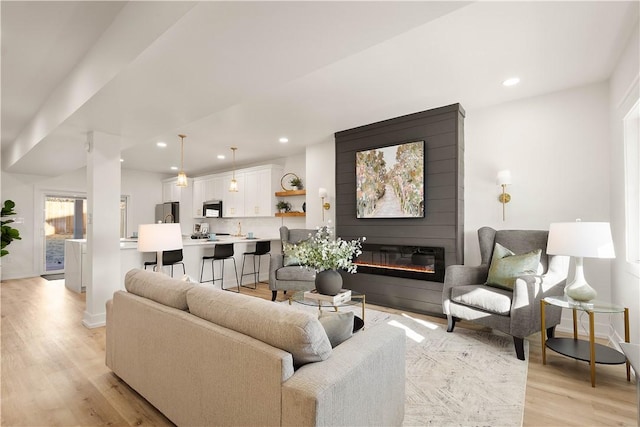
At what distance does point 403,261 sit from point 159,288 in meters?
3.14

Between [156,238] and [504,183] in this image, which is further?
[504,183]

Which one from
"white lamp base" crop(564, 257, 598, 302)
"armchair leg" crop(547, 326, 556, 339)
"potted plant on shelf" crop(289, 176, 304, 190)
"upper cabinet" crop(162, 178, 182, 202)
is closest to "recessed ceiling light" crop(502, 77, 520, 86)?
"white lamp base" crop(564, 257, 598, 302)

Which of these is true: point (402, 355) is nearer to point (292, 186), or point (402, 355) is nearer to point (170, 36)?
point (170, 36)

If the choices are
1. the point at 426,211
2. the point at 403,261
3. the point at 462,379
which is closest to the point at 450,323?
the point at 462,379

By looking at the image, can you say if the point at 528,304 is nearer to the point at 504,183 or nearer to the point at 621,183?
the point at 621,183

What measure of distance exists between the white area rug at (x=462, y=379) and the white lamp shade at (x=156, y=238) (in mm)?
2343

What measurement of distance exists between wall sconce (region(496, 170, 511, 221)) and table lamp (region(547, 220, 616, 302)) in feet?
3.49

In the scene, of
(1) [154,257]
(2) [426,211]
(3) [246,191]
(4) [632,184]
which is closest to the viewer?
(4) [632,184]

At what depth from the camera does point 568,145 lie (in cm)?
339

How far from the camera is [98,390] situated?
86.4 inches

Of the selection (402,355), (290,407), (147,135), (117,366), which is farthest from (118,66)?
(402,355)

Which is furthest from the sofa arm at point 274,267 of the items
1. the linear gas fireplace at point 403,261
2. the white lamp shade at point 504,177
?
the white lamp shade at point 504,177

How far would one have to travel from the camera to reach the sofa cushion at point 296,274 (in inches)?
176

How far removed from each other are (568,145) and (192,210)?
7.89m
